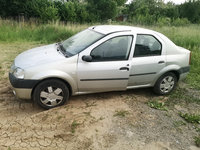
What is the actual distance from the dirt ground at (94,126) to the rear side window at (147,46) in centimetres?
110

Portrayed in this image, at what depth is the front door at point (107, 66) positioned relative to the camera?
3777 mm

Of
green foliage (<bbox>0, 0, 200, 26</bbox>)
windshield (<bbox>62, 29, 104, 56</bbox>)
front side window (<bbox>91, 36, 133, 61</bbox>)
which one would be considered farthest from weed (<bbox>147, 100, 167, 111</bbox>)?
green foliage (<bbox>0, 0, 200, 26</bbox>)

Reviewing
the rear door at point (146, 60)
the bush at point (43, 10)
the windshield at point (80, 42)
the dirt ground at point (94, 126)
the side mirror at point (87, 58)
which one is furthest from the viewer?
the bush at point (43, 10)

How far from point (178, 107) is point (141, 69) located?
47.8 inches

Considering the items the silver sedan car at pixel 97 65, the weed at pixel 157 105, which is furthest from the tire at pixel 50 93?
the weed at pixel 157 105

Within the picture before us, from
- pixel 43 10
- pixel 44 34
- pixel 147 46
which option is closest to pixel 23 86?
pixel 147 46

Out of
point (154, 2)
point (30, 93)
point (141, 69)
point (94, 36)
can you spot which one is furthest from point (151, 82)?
point (154, 2)

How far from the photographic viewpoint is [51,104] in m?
3.79

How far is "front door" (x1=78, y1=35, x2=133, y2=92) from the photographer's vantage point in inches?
149

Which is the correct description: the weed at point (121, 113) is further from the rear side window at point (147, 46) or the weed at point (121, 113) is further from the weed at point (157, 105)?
the rear side window at point (147, 46)

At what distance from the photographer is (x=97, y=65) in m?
3.80

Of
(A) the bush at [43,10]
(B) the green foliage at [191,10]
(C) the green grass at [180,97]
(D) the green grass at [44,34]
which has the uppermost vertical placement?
(B) the green foliage at [191,10]

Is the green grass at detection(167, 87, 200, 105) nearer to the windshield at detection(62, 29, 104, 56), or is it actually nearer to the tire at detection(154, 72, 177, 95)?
the tire at detection(154, 72, 177, 95)

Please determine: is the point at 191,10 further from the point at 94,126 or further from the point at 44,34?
the point at 94,126
